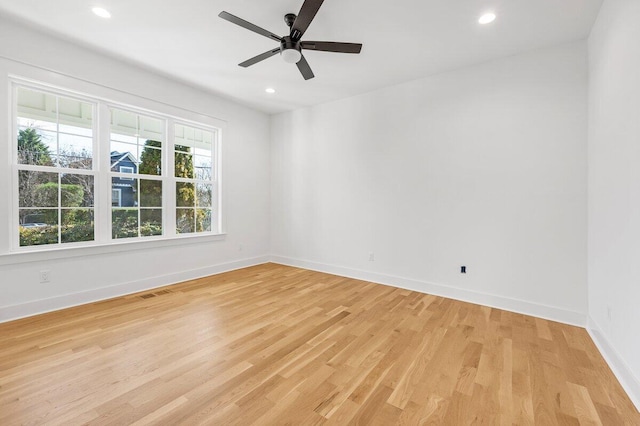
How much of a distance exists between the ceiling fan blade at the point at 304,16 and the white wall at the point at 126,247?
8.26 ft

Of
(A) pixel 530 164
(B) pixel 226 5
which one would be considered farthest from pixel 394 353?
(B) pixel 226 5

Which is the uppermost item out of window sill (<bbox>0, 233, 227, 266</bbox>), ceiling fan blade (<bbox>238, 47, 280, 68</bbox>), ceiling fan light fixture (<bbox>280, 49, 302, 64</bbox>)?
ceiling fan blade (<bbox>238, 47, 280, 68</bbox>)

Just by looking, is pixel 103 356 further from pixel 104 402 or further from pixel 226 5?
pixel 226 5

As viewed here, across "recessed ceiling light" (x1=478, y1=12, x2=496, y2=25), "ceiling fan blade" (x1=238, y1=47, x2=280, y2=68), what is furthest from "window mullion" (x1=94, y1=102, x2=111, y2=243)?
"recessed ceiling light" (x1=478, y1=12, x2=496, y2=25)

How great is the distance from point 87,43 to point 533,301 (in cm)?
584

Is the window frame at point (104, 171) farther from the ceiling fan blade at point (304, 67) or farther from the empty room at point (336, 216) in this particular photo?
the ceiling fan blade at point (304, 67)

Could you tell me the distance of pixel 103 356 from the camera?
216cm

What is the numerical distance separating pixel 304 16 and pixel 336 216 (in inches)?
121

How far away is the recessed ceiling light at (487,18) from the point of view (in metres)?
2.54

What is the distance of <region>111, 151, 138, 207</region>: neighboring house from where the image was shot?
141 inches

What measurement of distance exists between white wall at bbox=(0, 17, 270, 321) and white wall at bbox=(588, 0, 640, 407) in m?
4.77

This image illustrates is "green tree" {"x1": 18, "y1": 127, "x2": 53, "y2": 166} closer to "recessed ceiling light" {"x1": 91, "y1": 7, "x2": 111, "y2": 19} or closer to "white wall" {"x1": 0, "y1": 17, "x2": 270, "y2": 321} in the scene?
"white wall" {"x1": 0, "y1": 17, "x2": 270, "y2": 321}

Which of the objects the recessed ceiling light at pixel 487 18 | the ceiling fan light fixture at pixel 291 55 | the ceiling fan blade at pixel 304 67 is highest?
the recessed ceiling light at pixel 487 18

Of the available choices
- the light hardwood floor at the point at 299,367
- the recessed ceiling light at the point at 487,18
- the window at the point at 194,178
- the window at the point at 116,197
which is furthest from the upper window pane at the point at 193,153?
the recessed ceiling light at the point at 487,18
